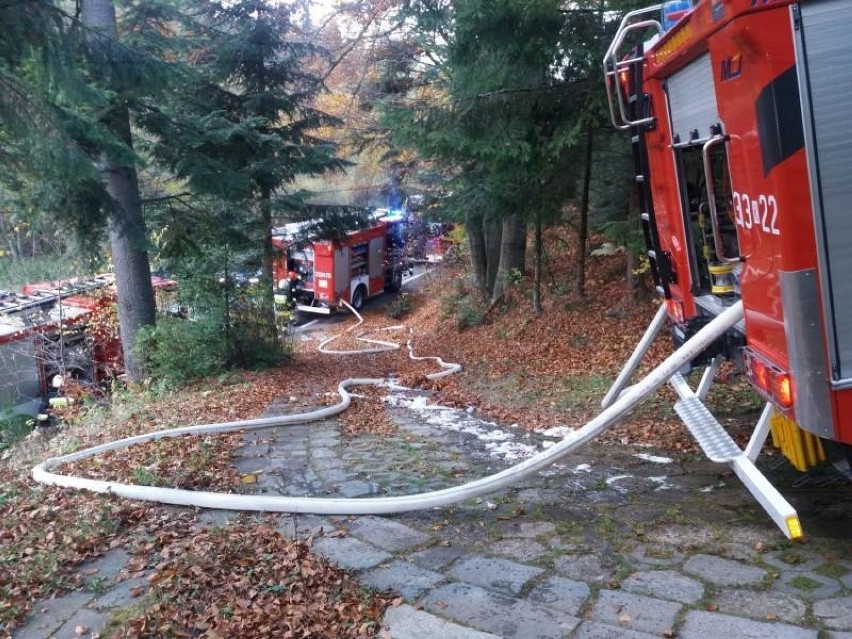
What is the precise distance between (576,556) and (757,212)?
6.55 feet

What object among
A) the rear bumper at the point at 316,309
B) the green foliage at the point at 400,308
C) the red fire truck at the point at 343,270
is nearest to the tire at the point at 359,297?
the red fire truck at the point at 343,270

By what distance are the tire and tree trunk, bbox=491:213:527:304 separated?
10.3 m

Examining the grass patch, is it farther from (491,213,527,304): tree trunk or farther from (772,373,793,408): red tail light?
(491,213,527,304): tree trunk

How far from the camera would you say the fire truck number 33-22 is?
3266 mm

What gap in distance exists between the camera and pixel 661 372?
4523 millimetres

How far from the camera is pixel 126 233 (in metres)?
10.9

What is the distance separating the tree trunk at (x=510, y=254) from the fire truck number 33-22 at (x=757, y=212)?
500 inches

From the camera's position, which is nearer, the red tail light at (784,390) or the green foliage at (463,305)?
the red tail light at (784,390)

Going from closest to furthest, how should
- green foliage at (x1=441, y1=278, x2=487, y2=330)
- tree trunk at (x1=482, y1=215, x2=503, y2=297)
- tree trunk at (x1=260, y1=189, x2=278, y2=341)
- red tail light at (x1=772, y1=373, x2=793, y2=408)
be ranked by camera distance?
red tail light at (x1=772, y1=373, x2=793, y2=408) → tree trunk at (x1=260, y1=189, x2=278, y2=341) → green foliage at (x1=441, y1=278, x2=487, y2=330) → tree trunk at (x1=482, y1=215, x2=503, y2=297)

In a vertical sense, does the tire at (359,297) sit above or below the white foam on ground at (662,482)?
above

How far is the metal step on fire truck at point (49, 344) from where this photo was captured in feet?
47.5

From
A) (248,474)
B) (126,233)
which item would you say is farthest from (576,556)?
(126,233)

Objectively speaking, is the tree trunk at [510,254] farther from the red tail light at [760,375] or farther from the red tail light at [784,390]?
the red tail light at [784,390]

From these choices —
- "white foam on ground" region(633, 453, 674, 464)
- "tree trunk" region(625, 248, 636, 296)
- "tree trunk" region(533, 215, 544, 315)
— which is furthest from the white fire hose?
"tree trunk" region(533, 215, 544, 315)
